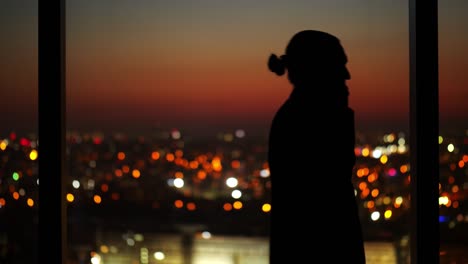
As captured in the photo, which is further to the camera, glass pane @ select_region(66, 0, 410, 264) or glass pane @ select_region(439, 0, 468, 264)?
glass pane @ select_region(66, 0, 410, 264)

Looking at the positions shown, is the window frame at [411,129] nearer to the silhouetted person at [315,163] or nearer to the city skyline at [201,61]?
the city skyline at [201,61]

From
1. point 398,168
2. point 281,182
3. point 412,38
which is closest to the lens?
point 281,182

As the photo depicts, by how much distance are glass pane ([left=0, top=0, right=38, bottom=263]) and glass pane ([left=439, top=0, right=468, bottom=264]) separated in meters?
1.73

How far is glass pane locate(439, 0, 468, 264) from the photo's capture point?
8.10ft

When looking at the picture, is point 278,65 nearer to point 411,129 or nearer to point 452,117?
point 411,129

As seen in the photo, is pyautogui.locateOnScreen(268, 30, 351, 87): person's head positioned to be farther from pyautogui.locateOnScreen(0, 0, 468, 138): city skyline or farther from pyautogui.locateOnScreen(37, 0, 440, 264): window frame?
pyautogui.locateOnScreen(0, 0, 468, 138): city skyline

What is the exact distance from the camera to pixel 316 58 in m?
1.88

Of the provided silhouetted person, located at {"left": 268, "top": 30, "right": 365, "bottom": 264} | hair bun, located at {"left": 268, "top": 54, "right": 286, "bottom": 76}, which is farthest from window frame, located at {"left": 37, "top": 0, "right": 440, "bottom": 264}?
hair bun, located at {"left": 268, "top": 54, "right": 286, "bottom": 76}

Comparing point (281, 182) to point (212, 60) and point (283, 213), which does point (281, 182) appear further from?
point (212, 60)

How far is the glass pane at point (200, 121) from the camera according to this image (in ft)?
8.54

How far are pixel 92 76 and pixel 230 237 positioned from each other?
0.97 m

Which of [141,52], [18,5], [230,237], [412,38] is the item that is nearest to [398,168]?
[412,38]

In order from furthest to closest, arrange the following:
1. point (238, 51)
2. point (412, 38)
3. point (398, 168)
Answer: point (238, 51) < point (398, 168) < point (412, 38)

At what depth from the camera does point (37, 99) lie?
102 inches
